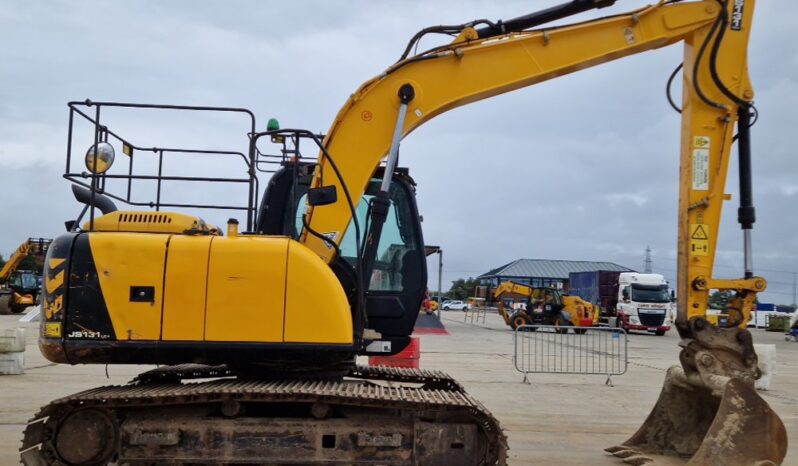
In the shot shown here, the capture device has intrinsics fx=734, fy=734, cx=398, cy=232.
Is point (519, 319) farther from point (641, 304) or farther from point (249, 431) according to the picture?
point (249, 431)

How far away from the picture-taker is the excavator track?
5.25 metres

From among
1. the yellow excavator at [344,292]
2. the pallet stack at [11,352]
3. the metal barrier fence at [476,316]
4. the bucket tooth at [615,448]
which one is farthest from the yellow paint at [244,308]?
the metal barrier fence at [476,316]

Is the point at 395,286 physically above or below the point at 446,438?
above

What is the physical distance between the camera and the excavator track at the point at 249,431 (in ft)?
17.2

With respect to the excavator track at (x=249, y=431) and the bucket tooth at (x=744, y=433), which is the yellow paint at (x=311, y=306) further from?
the bucket tooth at (x=744, y=433)

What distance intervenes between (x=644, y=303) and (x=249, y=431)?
32929mm

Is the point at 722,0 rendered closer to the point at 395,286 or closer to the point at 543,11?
the point at 543,11

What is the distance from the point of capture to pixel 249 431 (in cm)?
529

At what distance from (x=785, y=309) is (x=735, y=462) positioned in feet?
201

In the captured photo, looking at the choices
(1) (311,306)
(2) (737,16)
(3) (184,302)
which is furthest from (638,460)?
(3) (184,302)

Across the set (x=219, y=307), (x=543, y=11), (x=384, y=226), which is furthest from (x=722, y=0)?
(x=219, y=307)

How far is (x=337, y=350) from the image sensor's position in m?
5.36

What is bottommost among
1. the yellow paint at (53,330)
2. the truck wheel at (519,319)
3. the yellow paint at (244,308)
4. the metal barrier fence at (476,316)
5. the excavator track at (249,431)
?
the metal barrier fence at (476,316)

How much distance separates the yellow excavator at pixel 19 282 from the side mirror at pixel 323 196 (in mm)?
30178
